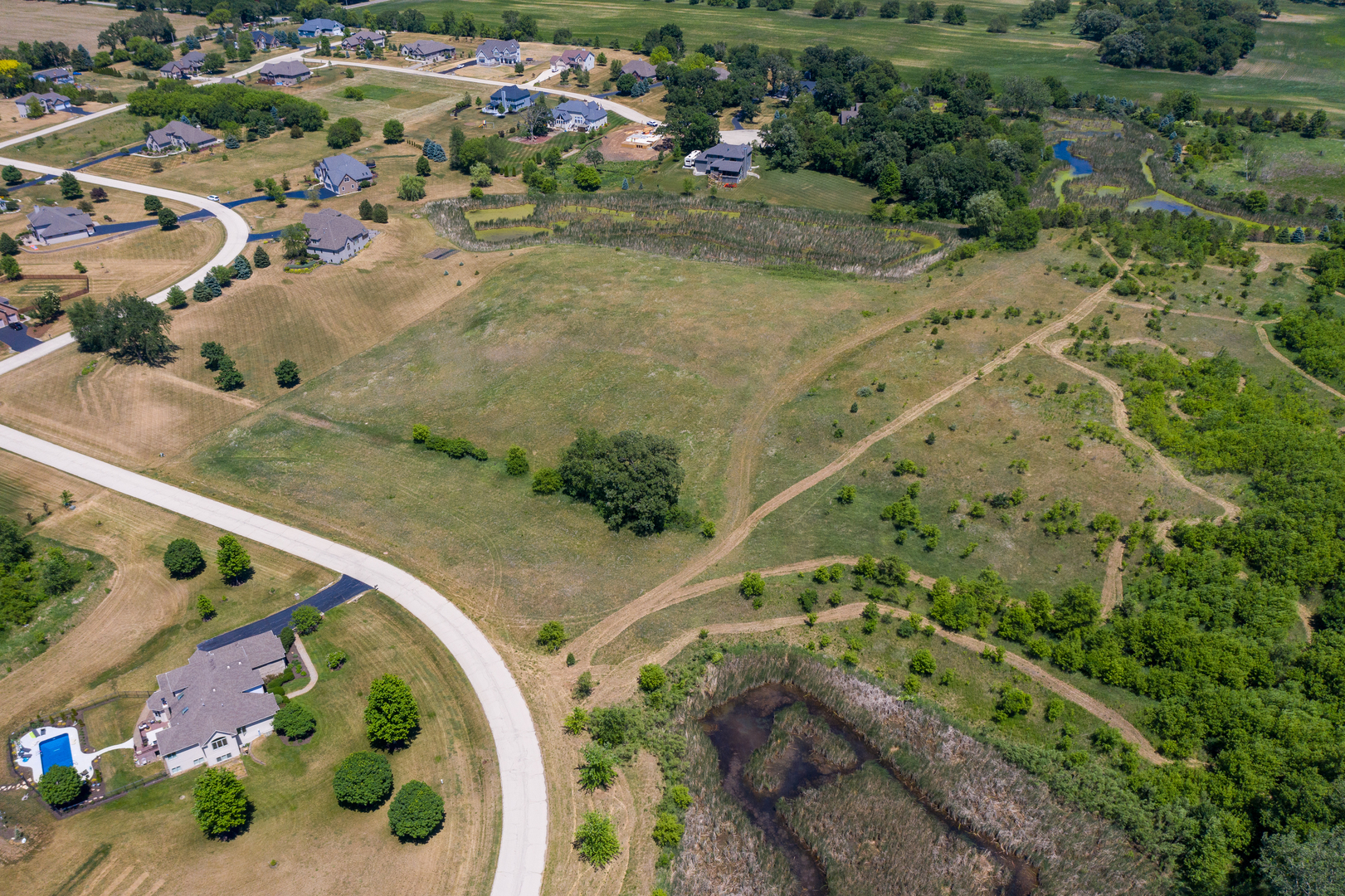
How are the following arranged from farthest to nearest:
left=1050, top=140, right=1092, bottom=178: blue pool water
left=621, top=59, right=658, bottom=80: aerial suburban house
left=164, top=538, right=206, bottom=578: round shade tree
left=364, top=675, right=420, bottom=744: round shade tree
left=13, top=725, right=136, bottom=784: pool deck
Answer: left=621, top=59, right=658, bottom=80: aerial suburban house < left=1050, top=140, right=1092, bottom=178: blue pool water < left=164, top=538, right=206, bottom=578: round shade tree < left=364, top=675, right=420, bottom=744: round shade tree < left=13, top=725, right=136, bottom=784: pool deck

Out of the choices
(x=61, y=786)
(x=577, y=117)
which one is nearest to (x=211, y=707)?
(x=61, y=786)

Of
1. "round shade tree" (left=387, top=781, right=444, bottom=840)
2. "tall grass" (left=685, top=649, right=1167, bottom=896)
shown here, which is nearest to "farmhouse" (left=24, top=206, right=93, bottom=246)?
"round shade tree" (left=387, top=781, right=444, bottom=840)

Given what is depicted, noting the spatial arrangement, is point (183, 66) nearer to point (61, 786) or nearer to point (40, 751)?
point (40, 751)

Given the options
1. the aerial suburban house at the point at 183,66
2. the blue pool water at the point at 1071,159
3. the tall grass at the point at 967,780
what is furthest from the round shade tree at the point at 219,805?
the aerial suburban house at the point at 183,66

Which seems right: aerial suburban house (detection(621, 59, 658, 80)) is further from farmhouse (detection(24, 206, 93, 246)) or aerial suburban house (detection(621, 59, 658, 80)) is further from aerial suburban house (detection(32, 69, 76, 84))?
aerial suburban house (detection(32, 69, 76, 84))

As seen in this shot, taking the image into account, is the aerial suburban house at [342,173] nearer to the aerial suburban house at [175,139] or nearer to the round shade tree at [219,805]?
the aerial suburban house at [175,139]

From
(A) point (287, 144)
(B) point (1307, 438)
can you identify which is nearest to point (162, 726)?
(B) point (1307, 438)

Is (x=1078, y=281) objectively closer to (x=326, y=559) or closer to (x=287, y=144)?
(x=326, y=559)
